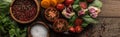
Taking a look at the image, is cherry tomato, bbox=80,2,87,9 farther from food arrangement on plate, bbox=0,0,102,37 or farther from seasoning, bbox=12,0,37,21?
seasoning, bbox=12,0,37,21

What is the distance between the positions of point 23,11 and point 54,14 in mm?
165

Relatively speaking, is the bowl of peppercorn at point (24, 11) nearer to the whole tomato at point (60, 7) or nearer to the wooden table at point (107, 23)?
the whole tomato at point (60, 7)

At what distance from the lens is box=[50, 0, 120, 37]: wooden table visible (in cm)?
219

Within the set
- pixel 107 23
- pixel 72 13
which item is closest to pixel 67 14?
pixel 72 13

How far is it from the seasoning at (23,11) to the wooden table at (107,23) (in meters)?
0.29

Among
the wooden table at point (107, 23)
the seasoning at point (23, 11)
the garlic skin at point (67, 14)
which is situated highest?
the seasoning at point (23, 11)

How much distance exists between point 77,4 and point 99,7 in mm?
121

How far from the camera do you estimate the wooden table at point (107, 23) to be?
86.3 inches

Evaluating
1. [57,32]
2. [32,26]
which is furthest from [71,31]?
[32,26]

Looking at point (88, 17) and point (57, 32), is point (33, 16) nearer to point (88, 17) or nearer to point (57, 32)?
point (57, 32)

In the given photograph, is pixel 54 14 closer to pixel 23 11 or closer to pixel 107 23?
pixel 23 11

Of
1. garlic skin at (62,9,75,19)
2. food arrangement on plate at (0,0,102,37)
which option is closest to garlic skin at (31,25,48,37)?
food arrangement on plate at (0,0,102,37)

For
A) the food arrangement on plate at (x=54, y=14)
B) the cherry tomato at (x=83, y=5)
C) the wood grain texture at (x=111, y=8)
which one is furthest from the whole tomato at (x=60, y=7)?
the wood grain texture at (x=111, y=8)

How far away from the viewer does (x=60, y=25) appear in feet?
6.88
